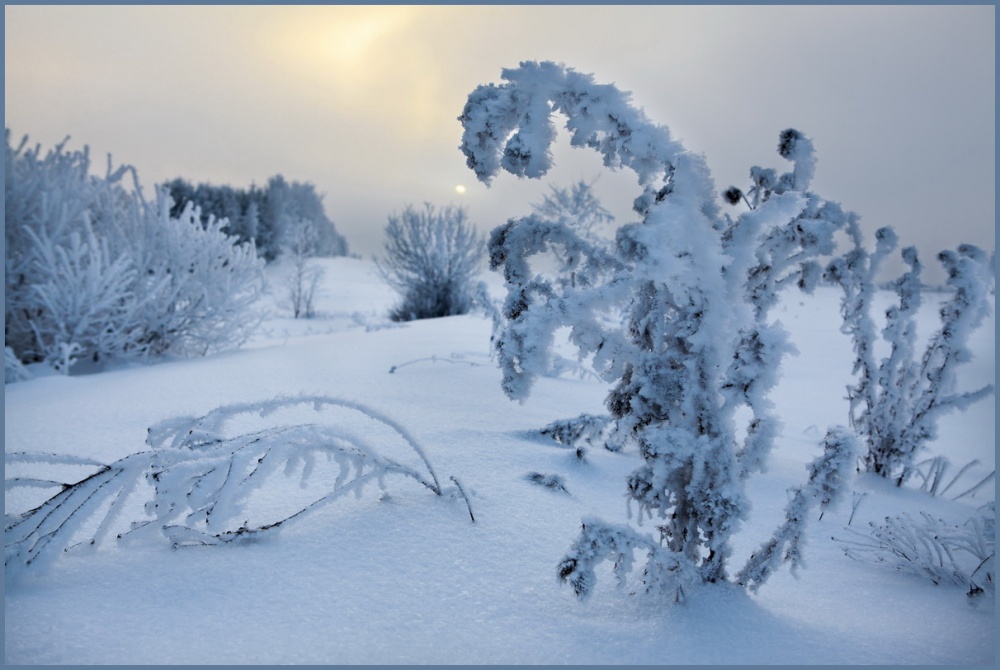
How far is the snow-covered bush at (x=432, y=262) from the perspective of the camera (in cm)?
1133

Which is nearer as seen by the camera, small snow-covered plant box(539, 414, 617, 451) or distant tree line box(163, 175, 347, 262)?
small snow-covered plant box(539, 414, 617, 451)

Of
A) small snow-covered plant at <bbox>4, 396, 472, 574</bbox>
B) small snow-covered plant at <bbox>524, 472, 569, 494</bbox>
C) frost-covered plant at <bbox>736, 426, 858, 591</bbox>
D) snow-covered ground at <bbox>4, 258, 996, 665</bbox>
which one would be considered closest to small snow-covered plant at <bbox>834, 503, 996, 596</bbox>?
snow-covered ground at <bbox>4, 258, 996, 665</bbox>

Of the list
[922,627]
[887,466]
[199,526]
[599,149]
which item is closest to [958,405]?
[887,466]

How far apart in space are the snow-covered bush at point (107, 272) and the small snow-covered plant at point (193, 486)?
4175 mm

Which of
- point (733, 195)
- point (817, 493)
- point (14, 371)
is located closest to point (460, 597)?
point (817, 493)

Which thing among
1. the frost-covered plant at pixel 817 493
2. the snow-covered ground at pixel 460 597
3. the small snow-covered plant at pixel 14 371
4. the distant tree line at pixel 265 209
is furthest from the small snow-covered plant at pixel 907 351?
the distant tree line at pixel 265 209

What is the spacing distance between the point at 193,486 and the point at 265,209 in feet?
123

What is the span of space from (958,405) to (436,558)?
2431 millimetres

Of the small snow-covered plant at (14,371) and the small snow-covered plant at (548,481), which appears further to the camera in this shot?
the small snow-covered plant at (14,371)

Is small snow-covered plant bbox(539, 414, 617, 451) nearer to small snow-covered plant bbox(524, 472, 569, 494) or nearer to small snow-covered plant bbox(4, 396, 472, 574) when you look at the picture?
small snow-covered plant bbox(524, 472, 569, 494)

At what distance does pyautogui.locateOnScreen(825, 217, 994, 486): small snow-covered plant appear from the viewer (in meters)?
2.20

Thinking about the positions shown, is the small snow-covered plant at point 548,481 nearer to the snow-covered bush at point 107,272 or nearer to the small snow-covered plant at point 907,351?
the small snow-covered plant at point 907,351

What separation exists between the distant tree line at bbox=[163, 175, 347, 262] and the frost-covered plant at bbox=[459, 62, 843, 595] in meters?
27.4

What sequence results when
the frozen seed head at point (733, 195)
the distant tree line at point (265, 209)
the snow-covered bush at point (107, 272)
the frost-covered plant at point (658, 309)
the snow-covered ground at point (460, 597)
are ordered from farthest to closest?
1. the distant tree line at point (265, 209)
2. the snow-covered bush at point (107, 272)
3. the frozen seed head at point (733, 195)
4. the frost-covered plant at point (658, 309)
5. the snow-covered ground at point (460, 597)
